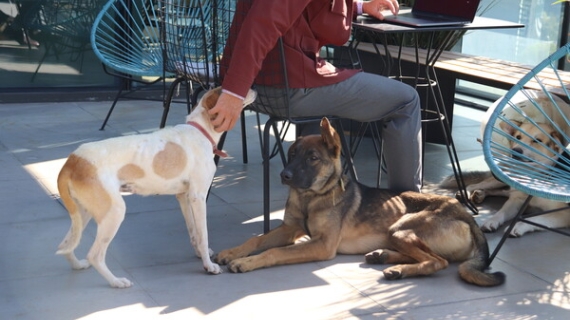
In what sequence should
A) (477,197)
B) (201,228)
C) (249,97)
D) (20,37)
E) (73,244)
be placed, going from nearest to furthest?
1. (73,244)
2. (201,228)
3. (249,97)
4. (477,197)
5. (20,37)

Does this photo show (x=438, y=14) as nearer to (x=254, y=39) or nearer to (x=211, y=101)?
(x=254, y=39)

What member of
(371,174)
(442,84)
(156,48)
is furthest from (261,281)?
(156,48)

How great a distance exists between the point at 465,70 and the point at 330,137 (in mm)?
1560

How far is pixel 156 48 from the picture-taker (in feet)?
22.2

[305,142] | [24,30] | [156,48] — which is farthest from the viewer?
[24,30]

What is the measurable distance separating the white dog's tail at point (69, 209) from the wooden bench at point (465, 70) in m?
2.24

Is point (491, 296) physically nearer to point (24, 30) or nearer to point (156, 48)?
point (156, 48)

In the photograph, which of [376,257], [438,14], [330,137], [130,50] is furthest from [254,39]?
[130,50]

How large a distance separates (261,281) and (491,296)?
990mm

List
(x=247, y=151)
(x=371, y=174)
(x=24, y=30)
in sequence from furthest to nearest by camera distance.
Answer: (x=24, y=30) < (x=247, y=151) < (x=371, y=174)

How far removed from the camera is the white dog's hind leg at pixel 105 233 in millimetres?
3422

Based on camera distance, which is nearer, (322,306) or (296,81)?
(322,306)

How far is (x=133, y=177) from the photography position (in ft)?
11.6

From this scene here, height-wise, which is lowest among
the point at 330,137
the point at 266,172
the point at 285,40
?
the point at 266,172
